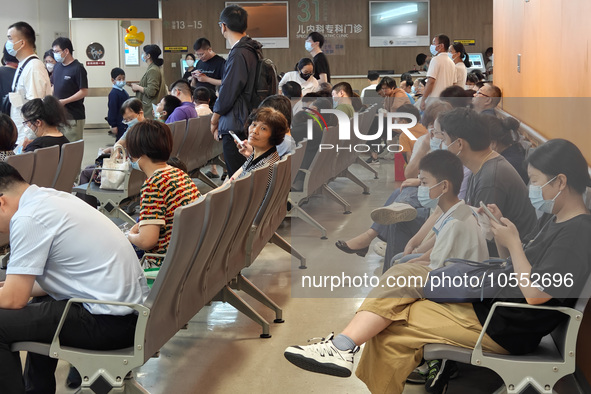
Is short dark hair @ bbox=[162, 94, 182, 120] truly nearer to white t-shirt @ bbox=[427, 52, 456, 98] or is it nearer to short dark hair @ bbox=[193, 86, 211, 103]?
short dark hair @ bbox=[193, 86, 211, 103]

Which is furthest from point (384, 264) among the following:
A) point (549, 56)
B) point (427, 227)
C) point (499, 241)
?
point (549, 56)

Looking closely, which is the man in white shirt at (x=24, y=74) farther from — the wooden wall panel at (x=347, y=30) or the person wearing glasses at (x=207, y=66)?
the wooden wall panel at (x=347, y=30)

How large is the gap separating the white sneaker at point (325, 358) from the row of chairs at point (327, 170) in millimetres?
675

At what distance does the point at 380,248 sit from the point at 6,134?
2980mm

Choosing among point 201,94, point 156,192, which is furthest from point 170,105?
point 156,192

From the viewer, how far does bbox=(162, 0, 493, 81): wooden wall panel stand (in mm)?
17094

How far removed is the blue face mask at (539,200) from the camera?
2.46m

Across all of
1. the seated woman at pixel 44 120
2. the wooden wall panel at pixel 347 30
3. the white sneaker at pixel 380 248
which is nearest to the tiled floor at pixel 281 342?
the white sneaker at pixel 380 248

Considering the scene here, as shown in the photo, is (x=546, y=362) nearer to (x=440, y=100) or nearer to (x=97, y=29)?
(x=440, y=100)

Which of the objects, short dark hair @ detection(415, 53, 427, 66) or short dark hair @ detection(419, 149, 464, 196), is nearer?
short dark hair @ detection(419, 149, 464, 196)

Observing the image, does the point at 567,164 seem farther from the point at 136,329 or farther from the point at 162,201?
the point at 162,201

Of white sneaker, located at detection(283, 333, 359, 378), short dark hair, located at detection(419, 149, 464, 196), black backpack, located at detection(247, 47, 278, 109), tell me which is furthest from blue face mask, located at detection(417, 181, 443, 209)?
black backpack, located at detection(247, 47, 278, 109)

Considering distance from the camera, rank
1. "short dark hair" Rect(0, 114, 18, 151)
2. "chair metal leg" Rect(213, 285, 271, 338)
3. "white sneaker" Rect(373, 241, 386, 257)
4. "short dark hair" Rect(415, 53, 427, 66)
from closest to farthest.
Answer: "white sneaker" Rect(373, 241, 386, 257)
"chair metal leg" Rect(213, 285, 271, 338)
"short dark hair" Rect(0, 114, 18, 151)
"short dark hair" Rect(415, 53, 427, 66)

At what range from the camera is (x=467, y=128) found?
8.99 feet
